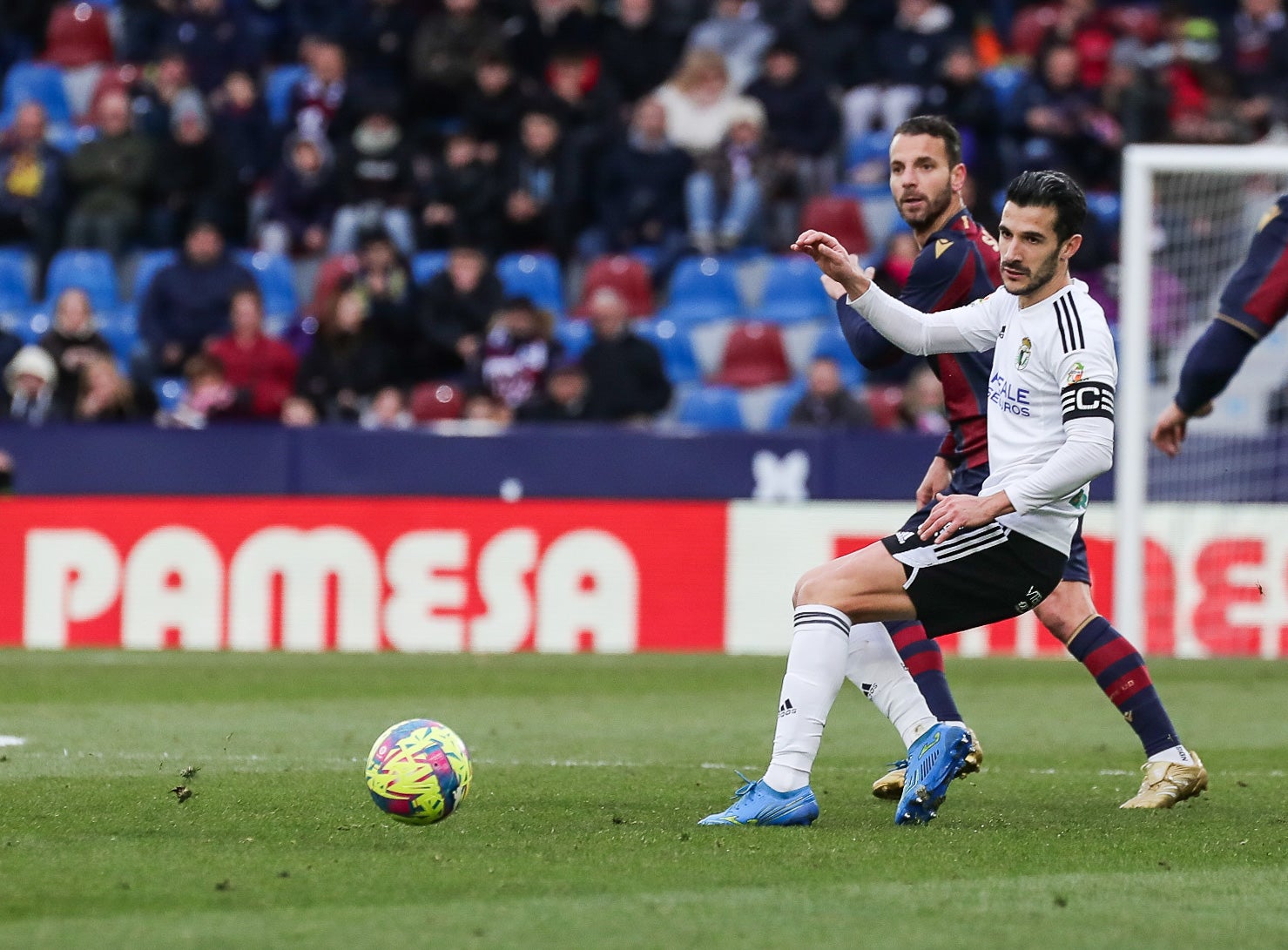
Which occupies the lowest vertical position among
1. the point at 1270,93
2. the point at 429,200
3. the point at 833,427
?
the point at 833,427

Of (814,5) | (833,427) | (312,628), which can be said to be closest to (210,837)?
(312,628)

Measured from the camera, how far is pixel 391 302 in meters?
16.2

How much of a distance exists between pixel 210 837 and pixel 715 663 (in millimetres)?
7541

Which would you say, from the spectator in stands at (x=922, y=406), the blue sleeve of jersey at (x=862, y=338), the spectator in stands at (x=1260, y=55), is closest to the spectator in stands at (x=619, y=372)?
the spectator in stands at (x=922, y=406)

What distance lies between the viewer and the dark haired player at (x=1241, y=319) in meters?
6.81

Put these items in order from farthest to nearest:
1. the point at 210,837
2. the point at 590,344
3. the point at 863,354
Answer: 1. the point at 590,344
2. the point at 863,354
3. the point at 210,837

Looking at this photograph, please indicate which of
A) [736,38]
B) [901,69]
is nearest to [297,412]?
[736,38]

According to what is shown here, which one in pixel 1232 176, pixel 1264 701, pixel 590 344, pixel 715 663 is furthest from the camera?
pixel 590 344

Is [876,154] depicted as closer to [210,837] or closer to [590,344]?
[590,344]

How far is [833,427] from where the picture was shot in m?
15.0

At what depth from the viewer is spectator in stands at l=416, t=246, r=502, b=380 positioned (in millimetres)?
16172

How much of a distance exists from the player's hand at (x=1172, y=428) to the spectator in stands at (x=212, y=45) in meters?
13.8

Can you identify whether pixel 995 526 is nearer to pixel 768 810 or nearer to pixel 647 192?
pixel 768 810

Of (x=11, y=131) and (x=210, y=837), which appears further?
(x=11, y=131)
